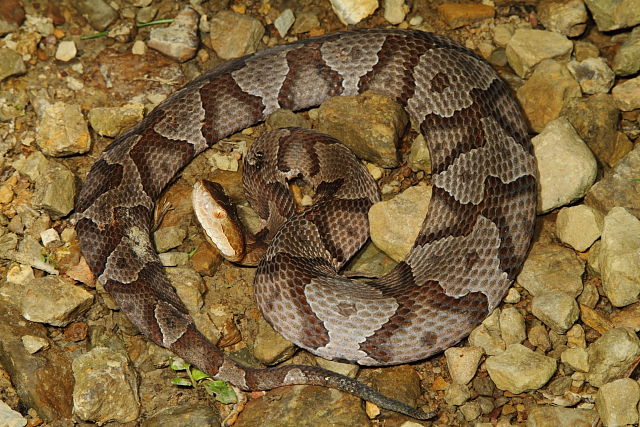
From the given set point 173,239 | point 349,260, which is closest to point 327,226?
point 349,260

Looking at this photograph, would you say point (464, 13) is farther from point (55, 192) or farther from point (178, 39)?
point (55, 192)

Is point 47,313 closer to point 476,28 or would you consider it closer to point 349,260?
point 349,260

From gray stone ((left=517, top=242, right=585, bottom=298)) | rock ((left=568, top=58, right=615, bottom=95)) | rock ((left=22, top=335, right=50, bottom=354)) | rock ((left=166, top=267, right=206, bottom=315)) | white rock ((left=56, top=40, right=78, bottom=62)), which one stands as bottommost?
gray stone ((left=517, top=242, right=585, bottom=298))

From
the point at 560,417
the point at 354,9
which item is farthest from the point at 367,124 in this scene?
the point at 560,417

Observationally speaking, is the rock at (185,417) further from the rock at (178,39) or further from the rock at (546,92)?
the rock at (546,92)

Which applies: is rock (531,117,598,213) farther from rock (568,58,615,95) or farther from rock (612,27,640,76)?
rock (612,27,640,76)

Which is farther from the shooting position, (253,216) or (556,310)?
(253,216)

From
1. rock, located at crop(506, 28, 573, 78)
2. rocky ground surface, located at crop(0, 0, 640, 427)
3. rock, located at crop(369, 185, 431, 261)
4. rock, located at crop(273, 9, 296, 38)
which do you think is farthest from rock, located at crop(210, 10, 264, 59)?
rock, located at crop(506, 28, 573, 78)
